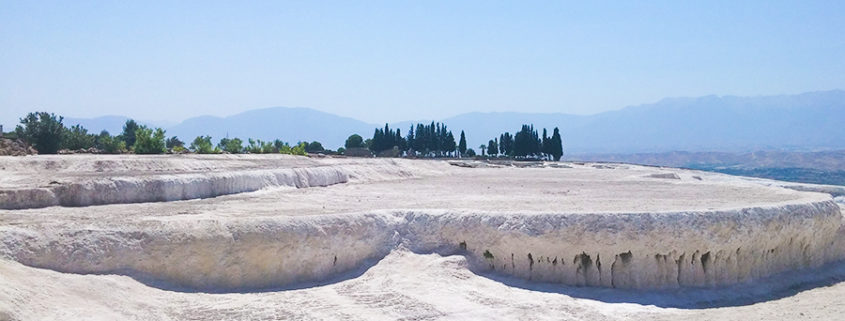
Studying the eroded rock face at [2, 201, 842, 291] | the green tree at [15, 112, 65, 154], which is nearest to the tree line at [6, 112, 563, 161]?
the green tree at [15, 112, 65, 154]

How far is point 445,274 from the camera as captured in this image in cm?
1596

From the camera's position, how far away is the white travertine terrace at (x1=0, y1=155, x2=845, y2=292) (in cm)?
1395

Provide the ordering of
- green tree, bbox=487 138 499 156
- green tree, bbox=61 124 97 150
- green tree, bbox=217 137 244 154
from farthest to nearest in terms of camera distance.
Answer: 1. green tree, bbox=487 138 499 156
2. green tree, bbox=217 137 244 154
3. green tree, bbox=61 124 97 150

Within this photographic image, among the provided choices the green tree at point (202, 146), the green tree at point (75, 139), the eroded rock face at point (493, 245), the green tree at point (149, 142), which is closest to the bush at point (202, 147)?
the green tree at point (202, 146)

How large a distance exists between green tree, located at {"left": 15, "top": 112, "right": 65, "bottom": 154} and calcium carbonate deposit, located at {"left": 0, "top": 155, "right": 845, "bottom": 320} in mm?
24267

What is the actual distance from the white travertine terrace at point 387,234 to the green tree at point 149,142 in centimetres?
2172

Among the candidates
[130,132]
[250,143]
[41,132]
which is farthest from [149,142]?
[130,132]

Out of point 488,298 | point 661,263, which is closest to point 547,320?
point 488,298

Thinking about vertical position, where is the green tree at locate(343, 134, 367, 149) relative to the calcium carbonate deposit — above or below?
above

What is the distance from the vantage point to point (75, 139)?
46969 millimetres

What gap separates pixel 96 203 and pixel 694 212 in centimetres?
1594

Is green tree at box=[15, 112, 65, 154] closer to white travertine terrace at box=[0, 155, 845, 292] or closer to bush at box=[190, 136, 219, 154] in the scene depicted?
bush at box=[190, 136, 219, 154]

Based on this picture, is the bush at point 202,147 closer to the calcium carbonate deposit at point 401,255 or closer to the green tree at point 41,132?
the green tree at point 41,132

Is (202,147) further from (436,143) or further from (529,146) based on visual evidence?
(529,146)
